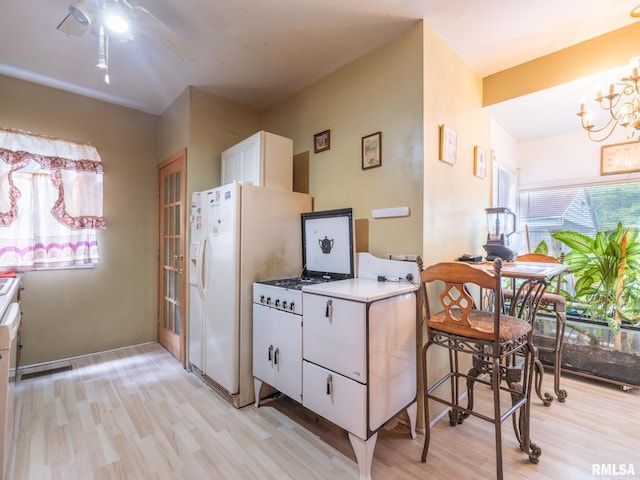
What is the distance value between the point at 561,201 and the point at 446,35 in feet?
8.46

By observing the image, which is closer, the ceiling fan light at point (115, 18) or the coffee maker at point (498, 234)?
the ceiling fan light at point (115, 18)

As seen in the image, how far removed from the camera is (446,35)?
A: 219 cm

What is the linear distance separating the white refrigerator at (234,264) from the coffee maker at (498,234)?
1.56 metres

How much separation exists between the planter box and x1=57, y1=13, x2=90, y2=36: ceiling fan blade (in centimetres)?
414

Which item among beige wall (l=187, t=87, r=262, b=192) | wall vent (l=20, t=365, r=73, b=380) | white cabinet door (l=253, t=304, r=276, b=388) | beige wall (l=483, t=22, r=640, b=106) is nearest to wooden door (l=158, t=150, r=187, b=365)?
beige wall (l=187, t=87, r=262, b=192)

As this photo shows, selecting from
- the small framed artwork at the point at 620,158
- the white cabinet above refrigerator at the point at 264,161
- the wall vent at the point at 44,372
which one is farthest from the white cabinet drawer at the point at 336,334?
the small framed artwork at the point at 620,158

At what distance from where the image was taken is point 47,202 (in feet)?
9.52

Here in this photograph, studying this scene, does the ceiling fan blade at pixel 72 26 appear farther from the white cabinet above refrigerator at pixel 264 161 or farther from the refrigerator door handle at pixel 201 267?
the refrigerator door handle at pixel 201 267

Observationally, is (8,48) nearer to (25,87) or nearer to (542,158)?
(25,87)

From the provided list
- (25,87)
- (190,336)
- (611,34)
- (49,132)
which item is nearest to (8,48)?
(25,87)

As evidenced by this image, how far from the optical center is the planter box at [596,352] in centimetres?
242

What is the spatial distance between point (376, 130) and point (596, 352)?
2673 millimetres

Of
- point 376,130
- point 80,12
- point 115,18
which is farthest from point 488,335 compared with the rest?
point 80,12

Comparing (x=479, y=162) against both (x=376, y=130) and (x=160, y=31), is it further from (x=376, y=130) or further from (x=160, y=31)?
(x=160, y=31)
